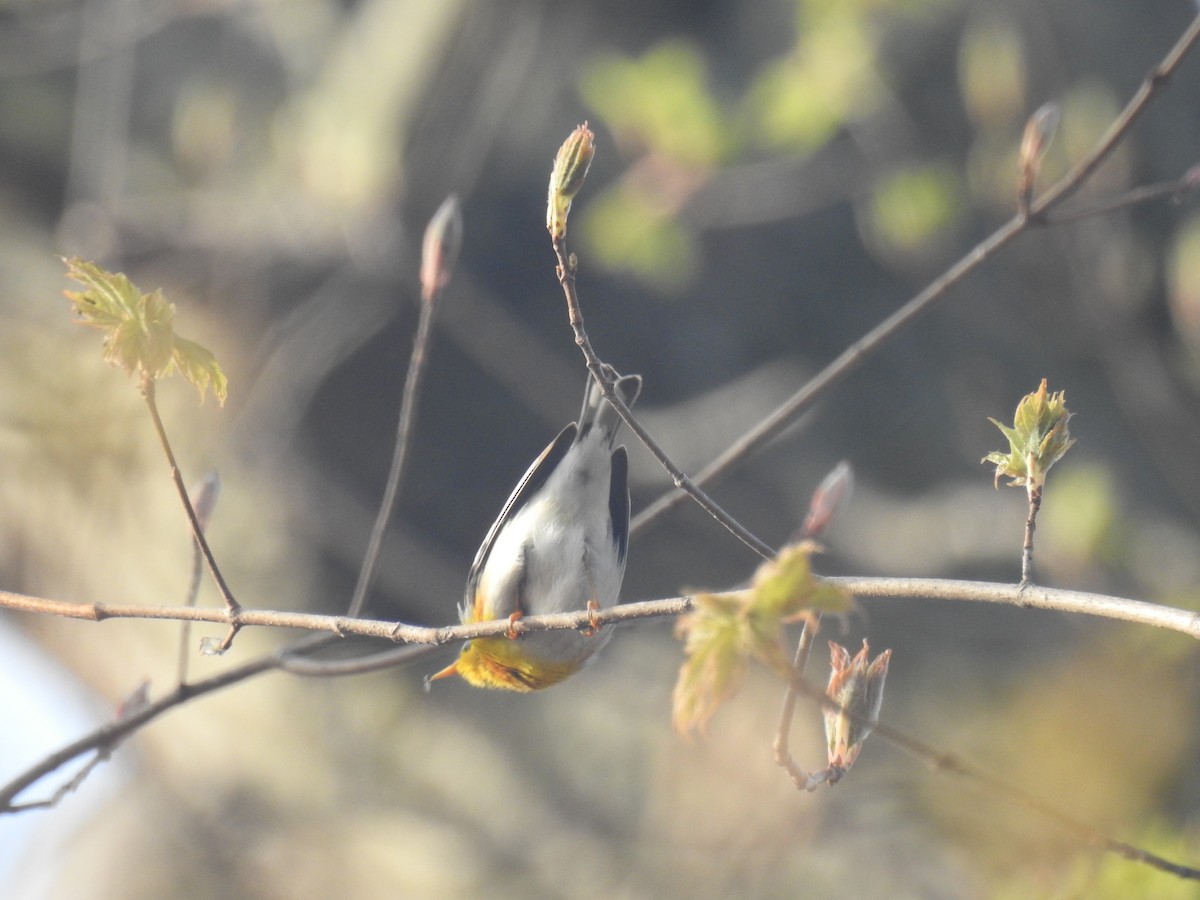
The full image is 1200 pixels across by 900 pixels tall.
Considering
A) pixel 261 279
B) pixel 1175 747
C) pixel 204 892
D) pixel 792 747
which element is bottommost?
pixel 1175 747

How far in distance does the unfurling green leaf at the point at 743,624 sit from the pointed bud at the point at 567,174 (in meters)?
0.46

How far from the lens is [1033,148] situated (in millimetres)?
1659

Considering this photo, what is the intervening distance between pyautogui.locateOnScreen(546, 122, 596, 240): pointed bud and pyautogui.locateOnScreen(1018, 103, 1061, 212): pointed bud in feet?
2.76

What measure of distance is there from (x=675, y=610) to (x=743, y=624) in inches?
4.7

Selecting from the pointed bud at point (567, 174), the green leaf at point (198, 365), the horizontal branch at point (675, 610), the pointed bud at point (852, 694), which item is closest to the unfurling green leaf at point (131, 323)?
the green leaf at point (198, 365)

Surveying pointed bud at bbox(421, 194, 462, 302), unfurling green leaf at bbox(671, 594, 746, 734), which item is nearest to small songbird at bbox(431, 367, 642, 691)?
pointed bud at bbox(421, 194, 462, 302)

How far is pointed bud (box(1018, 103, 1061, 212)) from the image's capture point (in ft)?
5.40

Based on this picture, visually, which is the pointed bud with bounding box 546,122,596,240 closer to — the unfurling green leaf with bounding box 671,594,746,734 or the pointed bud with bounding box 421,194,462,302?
the unfurling green leaf with bounding box 671,594,746,734

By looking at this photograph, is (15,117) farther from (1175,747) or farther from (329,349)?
(1175,747)

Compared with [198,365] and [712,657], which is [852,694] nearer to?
[712,657]

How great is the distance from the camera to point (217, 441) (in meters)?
4.07

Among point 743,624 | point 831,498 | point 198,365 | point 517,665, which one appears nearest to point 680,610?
point 743,624

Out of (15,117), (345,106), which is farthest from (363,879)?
(15,117)

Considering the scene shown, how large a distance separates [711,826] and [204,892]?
322 cm
